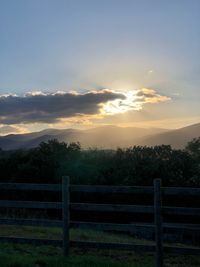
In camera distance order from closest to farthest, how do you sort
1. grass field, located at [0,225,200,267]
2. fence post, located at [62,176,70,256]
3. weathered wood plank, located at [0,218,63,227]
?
grass field, located at [0,225,200,267] → fence post, located at [62,176,70,256] → weathered wood plank, located at [0,218,63,227]

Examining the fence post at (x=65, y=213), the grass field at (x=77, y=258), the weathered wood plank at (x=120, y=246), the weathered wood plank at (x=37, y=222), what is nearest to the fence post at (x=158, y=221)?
the weathered wood plank at (x=120, y=246)

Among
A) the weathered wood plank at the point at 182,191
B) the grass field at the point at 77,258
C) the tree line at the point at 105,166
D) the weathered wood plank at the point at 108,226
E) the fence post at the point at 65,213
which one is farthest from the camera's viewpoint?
the tree line at the point at 105,166

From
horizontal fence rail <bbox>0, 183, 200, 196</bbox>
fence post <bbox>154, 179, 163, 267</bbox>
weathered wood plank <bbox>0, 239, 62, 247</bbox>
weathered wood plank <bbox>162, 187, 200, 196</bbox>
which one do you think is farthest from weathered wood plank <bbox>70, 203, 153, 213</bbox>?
weathered wood plank <bbox>0, 239, 62, 247</bbox>

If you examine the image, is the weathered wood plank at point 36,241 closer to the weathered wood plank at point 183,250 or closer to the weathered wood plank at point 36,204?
the weathered wood plank at point 36,204

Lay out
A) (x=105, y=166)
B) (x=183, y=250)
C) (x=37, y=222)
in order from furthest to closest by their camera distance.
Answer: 1. (x=105, y=166)
2. (x=37, y=222)
3. (x=183, y=250)

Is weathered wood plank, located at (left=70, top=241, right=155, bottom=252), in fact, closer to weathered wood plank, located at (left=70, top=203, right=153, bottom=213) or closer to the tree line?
weathered wood plank, located at (left=70, top=203, right=153, bottom=213)

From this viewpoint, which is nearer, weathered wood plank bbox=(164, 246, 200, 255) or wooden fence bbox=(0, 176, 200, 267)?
weathered wood plank bbox=(164, 246, 200, 255)

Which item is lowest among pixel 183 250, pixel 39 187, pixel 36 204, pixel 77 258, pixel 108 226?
pixel 77 258

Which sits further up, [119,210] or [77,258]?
[119,210]

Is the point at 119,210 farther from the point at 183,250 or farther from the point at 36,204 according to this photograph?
the point at 36,204

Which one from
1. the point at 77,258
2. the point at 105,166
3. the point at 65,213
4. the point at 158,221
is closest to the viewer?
the point at 158,221

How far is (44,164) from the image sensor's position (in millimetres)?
25141

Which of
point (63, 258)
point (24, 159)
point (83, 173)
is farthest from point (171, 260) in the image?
point (24, 159)

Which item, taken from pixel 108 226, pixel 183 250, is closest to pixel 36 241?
pixel 108 226
